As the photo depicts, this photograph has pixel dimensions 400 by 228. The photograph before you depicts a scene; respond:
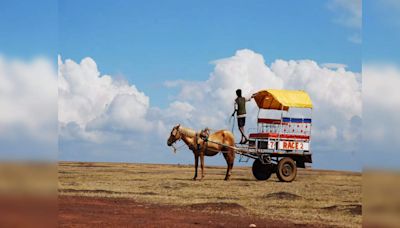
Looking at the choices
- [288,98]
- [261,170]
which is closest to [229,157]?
[261,170]

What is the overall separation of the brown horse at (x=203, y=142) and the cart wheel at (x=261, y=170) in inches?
64.2

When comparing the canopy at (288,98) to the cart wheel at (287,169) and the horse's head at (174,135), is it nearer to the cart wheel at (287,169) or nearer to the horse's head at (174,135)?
the cart wheel at (287,169)

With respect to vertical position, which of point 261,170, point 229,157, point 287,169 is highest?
point 229,157

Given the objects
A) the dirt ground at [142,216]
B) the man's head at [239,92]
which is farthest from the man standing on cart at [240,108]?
the dirt ground at [142,216]

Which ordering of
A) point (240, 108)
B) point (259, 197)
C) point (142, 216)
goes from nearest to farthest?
point (142, 216), point (259, 197), point (240, 108)

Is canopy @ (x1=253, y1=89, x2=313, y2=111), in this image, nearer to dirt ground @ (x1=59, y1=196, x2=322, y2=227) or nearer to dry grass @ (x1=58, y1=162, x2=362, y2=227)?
dry grass @ (x1=58, y1=162, x2=362, y2=227)

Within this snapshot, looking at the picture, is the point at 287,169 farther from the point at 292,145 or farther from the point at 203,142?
the point at 203,142

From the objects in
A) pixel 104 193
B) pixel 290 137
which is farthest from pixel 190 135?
pixel 104 193

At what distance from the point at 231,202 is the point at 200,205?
925 mm

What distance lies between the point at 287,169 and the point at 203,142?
3.36m

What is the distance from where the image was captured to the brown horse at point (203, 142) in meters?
19.7

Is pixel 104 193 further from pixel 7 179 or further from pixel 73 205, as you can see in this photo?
pixel 7 179

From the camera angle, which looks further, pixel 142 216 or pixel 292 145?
pixel 292 145

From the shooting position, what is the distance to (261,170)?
2141 centimetres
